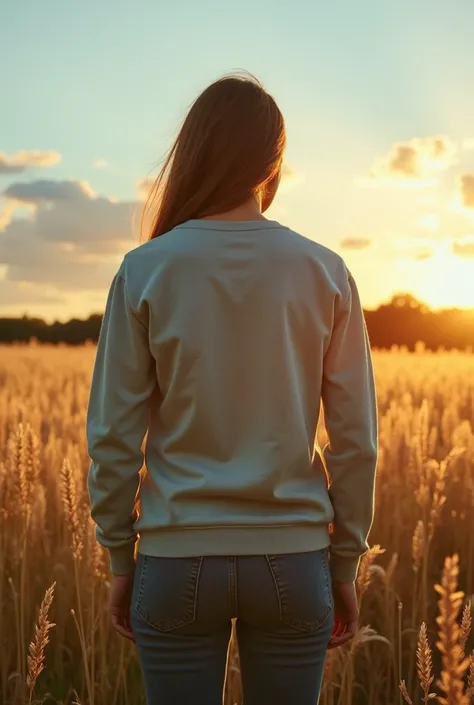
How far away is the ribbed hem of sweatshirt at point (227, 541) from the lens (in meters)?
1.29

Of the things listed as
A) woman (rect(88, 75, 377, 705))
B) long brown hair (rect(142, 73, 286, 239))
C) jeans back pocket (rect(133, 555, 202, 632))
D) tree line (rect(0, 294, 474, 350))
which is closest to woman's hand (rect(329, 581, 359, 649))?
woman (rect(88, 75, 377, 705))

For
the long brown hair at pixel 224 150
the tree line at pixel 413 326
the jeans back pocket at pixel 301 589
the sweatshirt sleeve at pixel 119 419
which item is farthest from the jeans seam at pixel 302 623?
the tree line at pixel 413 326

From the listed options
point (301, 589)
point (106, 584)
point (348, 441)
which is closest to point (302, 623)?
point (301, 589)

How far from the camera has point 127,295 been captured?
1375mm

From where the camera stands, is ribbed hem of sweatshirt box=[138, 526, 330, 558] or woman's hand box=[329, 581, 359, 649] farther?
woman's hand box=[329, 581, 359, 649]

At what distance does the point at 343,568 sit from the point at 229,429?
1.04 feet

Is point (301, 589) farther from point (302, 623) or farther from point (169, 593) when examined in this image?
point (169, 593)

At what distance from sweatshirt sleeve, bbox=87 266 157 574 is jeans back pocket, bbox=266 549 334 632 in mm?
264

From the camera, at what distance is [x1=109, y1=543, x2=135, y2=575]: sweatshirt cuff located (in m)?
1.42

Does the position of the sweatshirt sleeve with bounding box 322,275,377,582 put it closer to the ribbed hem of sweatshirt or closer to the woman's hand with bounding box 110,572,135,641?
the ribbed hem of sweatshirt

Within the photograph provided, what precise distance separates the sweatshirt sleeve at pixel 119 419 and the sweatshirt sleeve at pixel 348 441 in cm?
30

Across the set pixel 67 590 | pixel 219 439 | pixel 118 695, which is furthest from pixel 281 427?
pixel 67 590

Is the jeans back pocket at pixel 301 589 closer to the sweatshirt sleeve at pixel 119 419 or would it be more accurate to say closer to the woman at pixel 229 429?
the woman at pixel 229 429

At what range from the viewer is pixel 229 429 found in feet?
4.39
